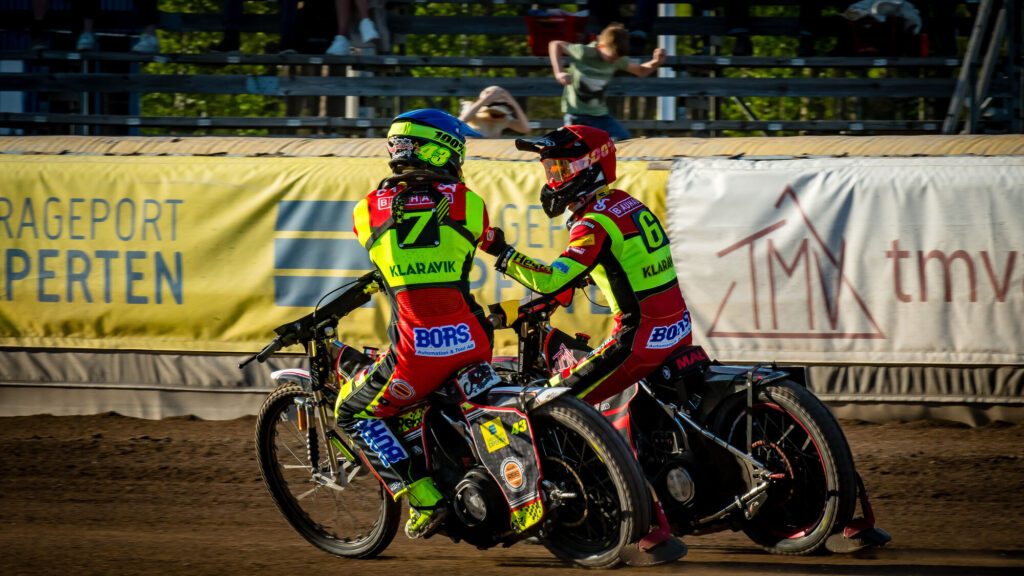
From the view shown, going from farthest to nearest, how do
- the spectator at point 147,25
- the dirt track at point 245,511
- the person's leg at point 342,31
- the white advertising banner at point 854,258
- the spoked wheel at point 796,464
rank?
the spectator at point 147,25 < the person's leg at point 342,31 < the white advertising banner at point 854,258 < the dirt track at point 245,511 < the spoked wheel at point 796,464

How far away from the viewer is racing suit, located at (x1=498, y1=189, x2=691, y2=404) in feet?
17.9

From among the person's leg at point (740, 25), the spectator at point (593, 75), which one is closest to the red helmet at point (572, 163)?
the spectator at point (593, 75)

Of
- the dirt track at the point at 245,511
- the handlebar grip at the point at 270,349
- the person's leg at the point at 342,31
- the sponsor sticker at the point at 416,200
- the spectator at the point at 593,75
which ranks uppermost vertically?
the person's leg at the point at 342,31

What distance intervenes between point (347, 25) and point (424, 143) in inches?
331

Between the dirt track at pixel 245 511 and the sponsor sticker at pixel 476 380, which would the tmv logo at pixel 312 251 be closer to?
the dirt track at pixel 245 511

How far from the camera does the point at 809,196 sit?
327 inches

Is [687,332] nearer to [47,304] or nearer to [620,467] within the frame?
[620,467]

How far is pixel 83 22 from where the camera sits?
1342cm

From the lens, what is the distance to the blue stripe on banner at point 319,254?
8.84m

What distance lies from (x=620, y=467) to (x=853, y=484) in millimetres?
1160

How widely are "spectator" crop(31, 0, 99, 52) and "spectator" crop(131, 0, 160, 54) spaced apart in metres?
0.51

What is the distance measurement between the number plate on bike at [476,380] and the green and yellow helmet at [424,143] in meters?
Result: 0.91

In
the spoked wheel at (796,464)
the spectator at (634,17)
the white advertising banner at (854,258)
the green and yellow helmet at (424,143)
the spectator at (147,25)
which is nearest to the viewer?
the spoked wheel at (796,464)

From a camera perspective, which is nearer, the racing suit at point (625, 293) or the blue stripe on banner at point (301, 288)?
the racing suit at point (625, 293)
